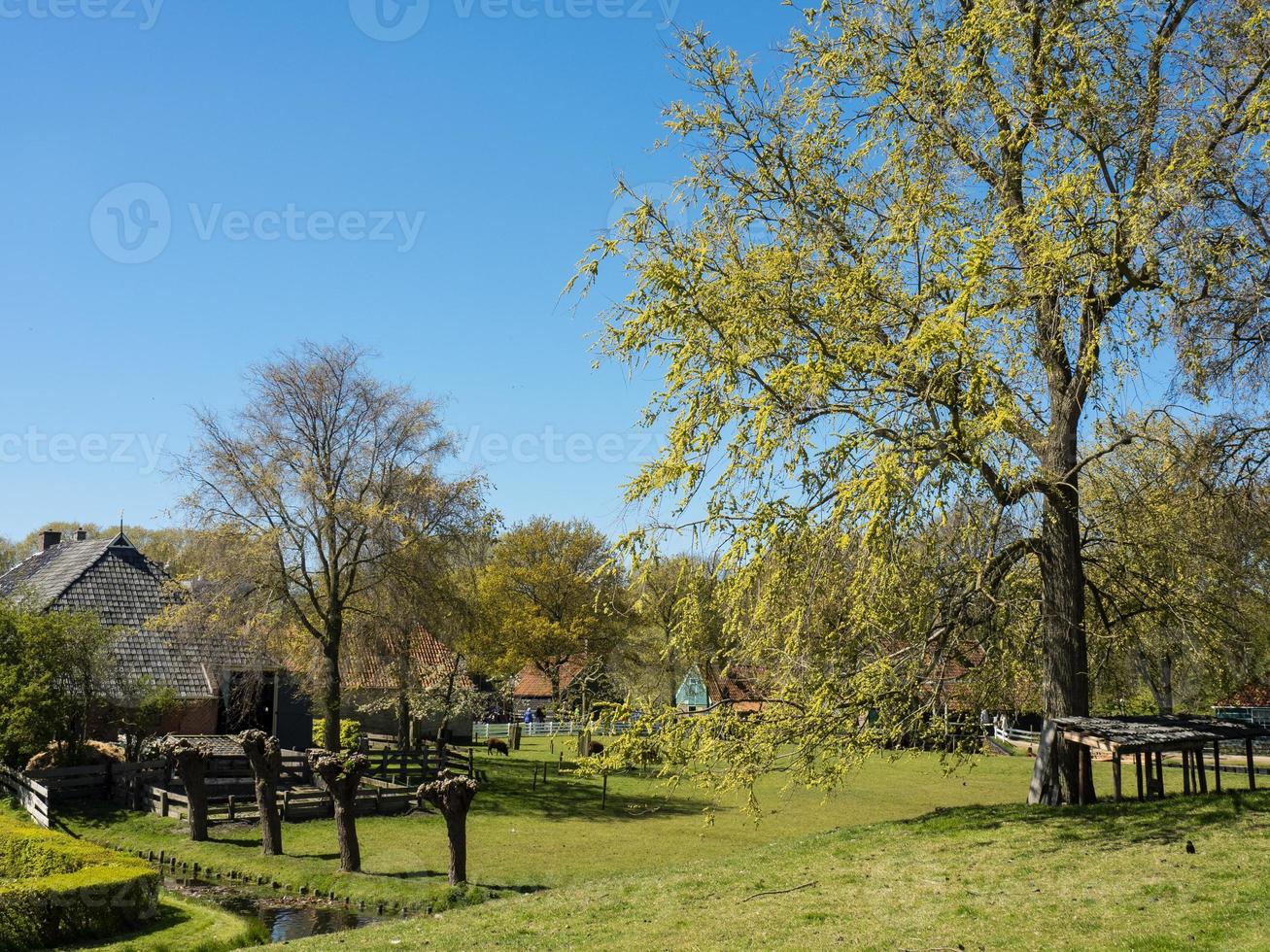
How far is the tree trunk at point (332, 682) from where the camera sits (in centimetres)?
2686

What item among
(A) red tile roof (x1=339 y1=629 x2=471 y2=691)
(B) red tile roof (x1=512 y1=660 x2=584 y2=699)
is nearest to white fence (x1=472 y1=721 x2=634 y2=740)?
(B) red tile roof (x1=512 y1=660 x2=584 y2=699)

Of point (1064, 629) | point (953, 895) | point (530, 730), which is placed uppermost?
point (1064, 629)

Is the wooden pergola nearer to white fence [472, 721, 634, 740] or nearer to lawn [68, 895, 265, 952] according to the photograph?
lawn [68, 895, 265, 952]

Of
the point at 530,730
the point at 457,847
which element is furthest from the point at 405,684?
the point at 530,730

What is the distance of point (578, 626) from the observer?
2016 inches

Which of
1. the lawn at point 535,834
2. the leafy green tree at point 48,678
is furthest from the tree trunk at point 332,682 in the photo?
the leafy green tree at point 48,678

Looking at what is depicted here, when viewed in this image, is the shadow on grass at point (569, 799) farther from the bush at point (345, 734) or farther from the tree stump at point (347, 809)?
the tree stump at point (347, 809)

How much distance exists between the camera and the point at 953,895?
9969 millimetres

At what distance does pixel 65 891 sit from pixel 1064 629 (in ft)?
45.0

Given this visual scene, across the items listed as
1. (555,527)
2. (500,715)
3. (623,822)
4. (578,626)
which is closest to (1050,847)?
(623,822)

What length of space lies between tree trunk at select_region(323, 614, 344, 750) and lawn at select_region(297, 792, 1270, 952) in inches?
588

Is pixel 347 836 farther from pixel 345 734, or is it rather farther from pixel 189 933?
pixel 345 734

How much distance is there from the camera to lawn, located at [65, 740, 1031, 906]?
16609mm

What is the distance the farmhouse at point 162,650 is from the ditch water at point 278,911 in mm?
10754
